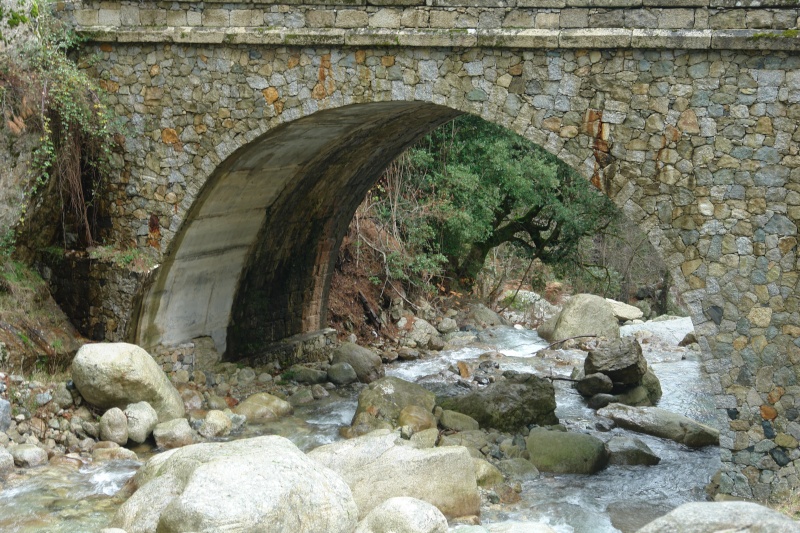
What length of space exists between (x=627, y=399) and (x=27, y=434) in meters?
6.98

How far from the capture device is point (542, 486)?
27.0 ft

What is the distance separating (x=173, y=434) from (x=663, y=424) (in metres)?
5.26

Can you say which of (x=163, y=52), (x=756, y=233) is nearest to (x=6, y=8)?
(x=163, y=52)

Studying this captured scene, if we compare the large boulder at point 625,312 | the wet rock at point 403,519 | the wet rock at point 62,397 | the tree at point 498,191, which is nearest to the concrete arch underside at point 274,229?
the wet rock at point 62,397

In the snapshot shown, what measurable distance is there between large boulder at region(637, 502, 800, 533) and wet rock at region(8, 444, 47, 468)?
5.38 metres

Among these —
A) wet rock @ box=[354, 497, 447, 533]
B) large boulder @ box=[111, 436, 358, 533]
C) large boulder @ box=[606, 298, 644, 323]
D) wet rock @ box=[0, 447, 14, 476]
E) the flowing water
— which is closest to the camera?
large boulder @ box=[111, 436, 358, 533]

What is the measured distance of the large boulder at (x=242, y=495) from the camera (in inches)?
219

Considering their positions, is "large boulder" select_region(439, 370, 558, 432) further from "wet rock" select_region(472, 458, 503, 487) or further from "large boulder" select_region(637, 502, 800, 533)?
"large boulder" select_region(637, 502, 800, 533)

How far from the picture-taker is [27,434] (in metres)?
8.02

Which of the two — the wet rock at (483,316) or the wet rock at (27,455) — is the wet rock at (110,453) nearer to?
the wet rock at (27,455)

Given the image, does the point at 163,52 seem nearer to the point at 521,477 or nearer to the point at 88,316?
the point at 88,316

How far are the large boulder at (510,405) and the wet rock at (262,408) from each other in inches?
70.1

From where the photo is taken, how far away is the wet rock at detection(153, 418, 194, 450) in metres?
8.58

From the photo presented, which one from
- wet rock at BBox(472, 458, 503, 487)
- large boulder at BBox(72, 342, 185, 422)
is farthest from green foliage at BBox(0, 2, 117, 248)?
wet rock at BBox(472, 458, 503, 487)
